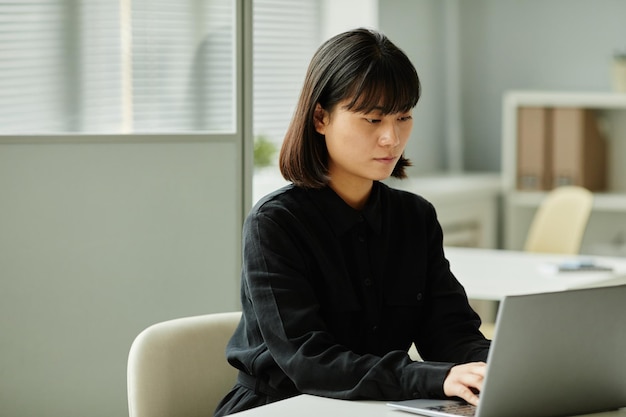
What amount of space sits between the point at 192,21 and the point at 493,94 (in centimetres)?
356

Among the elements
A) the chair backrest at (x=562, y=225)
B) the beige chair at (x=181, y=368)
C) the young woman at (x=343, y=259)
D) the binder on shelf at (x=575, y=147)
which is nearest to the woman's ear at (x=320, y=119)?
the young woman at (x=343, y=259)

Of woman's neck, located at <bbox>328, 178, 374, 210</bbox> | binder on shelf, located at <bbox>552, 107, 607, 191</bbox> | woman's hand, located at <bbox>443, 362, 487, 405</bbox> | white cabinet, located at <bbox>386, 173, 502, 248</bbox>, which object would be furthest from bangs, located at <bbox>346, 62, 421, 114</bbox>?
binder on shelf, located at <bbox>552, 107, 607, 191</bbox>

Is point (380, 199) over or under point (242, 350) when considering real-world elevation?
over

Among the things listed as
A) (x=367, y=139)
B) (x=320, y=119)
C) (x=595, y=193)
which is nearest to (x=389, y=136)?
(x=367, y=139)

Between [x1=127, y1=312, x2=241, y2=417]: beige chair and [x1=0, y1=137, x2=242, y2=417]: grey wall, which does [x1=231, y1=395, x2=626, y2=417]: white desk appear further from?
[x1=0, y1=137, x2=242, y2=417]: grey wall

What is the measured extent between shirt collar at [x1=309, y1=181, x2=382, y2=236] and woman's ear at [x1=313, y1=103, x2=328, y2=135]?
0.10m

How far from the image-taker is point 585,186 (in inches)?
214

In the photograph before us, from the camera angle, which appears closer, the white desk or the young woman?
the white desk

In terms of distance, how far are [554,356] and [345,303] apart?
18.6 inches

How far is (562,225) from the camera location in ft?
14.7

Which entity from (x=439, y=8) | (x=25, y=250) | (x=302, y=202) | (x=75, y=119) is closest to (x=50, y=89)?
(x=75, y=119)

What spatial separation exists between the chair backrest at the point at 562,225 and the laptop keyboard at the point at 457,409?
3.02 metres

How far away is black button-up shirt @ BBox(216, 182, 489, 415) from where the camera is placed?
1.58 metres

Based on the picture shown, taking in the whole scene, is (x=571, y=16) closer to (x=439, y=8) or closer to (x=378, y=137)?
(x=439, y=8)
